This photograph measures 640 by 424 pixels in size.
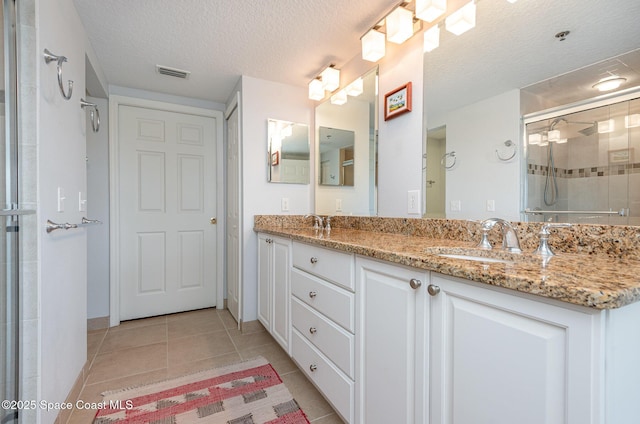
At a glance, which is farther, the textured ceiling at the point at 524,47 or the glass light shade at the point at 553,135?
the glass light shade at the point at 553,135

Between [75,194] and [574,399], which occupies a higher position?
[75,194]

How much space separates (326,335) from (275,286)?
0.70 m

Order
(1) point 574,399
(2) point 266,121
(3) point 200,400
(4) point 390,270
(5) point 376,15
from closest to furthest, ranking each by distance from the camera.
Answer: (1) point 574,399 → (4) point 390,270 → (3) point 200,400 → (5) point 376,15 → (2) point 266,121

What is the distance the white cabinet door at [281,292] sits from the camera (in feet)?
5.83

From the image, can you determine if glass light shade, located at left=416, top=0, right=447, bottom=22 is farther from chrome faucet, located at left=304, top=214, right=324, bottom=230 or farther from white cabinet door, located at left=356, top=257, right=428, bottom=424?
chrome faucet, located at left=304, top=214, right=324, bottom=230

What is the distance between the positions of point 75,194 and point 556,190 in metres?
2.26

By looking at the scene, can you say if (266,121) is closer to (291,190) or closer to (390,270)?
(291,190)

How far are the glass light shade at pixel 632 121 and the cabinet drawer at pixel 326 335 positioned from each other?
1.17 meters

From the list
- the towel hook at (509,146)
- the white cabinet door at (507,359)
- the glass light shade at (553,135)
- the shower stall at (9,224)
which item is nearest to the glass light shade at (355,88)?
the towel hook at (509,146)

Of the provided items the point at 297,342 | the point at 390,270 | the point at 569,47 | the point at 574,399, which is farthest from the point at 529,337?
the point at 297,342

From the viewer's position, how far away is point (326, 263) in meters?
1.37

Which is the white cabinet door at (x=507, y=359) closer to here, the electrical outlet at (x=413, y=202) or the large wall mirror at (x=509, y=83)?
the large wall mirror at (x=509, y=83)

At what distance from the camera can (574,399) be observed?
1.77 feet

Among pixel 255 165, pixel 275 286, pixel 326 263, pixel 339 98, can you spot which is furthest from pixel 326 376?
pixel 339 98
